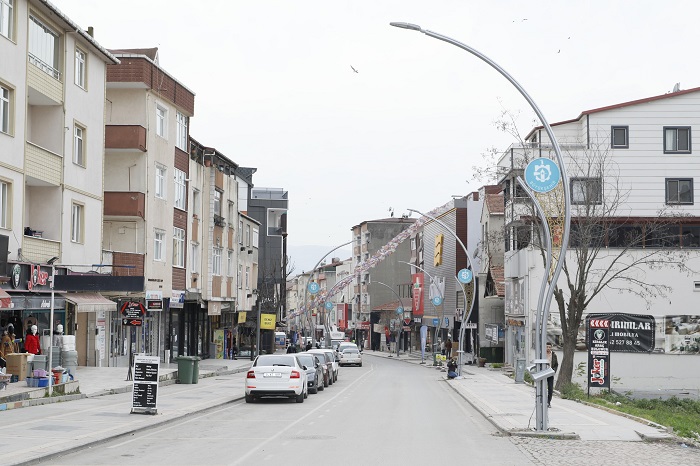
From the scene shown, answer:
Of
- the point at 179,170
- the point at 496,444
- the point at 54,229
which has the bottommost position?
the point at 496,444

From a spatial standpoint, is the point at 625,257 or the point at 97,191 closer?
the point at 97,191

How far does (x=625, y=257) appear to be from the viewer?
4969 cm

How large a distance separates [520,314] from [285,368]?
2969 centimetres

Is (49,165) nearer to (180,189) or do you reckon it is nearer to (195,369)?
(195,369)

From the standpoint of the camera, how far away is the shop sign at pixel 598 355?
3159 centimetres

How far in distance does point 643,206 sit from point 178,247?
2463 cm

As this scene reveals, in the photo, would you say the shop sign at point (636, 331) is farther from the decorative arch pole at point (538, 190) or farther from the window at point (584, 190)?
the decorative arch pole at point (538, 190)

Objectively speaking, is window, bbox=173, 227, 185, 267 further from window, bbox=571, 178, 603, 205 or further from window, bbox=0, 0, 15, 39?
window, bbox=571, 178, 603, 205

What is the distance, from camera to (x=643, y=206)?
50750mm

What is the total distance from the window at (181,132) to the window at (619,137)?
22548 millimetres

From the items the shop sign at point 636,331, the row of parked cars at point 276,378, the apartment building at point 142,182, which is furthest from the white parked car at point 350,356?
the row of parked cars at point 276,378

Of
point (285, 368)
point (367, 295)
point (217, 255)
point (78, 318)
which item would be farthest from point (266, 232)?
point (285, 368)

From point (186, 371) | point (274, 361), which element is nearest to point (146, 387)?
point (274, 361)

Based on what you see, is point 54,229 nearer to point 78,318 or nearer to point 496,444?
point 78,318
